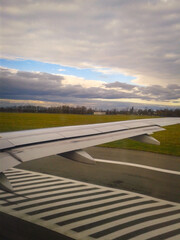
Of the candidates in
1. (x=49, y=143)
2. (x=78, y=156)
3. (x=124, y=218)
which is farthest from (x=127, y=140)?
(x=49, y=143)

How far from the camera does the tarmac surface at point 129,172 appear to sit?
637 cm

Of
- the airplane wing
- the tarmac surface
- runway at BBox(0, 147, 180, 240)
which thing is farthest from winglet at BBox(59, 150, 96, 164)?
the tarmac surface

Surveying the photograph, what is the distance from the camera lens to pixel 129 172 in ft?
26.1

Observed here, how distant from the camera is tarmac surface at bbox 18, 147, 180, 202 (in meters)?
6.37

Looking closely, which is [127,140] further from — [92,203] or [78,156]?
[78,156]

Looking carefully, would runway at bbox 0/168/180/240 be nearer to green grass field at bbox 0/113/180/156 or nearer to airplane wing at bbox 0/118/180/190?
airplane wing at bbox 0/118/180/190

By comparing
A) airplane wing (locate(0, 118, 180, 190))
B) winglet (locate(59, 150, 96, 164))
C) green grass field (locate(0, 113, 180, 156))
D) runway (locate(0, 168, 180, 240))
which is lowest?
runway (locate(0, 168, 180, 240))

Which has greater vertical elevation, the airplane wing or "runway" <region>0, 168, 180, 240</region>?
the airplane wing

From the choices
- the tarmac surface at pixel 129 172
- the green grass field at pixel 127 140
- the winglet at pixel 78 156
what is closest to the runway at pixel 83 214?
the tarmac surface at pixel 129 172

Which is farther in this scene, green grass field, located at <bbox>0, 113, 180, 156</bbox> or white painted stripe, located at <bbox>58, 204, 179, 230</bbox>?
green grass field, located at <bbox>0, 113, 180, 156</bbox>

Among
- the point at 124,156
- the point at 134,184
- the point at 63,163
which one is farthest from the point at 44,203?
the point at 124,156

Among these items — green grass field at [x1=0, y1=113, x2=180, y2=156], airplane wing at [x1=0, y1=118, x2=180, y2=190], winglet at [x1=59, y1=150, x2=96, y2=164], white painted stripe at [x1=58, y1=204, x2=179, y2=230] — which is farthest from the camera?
green grass field at [x1=0, y1=113, x2=180, y2=156]

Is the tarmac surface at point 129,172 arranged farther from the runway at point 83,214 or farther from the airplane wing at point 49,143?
the airplane wing at point 49,143

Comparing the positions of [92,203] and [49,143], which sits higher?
[49,143]
